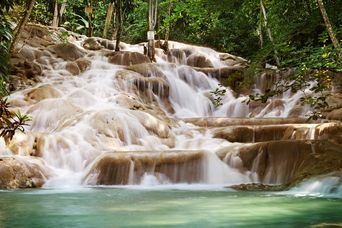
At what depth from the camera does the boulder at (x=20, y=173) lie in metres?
9.25

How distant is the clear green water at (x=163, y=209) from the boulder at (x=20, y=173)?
38.5 inches

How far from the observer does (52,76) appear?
18141mm

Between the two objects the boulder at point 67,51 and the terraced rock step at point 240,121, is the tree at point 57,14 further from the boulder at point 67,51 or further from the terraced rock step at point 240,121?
the terraced rock step at point 240,121

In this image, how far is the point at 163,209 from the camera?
617cm

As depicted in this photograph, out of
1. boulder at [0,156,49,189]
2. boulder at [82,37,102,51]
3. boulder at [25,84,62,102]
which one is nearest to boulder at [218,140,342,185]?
boulder at [0,156,49,189]

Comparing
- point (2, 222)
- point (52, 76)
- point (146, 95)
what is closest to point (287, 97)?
A: point (146, 95)

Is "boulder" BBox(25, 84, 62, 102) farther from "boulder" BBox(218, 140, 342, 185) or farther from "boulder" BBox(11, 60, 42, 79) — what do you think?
"boulder" BBox(218, 140, 342, 185)

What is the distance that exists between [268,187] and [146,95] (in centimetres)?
906

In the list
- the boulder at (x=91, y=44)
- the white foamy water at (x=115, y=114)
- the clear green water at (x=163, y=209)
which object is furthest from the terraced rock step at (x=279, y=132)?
the boulder at (x=91, y=44)

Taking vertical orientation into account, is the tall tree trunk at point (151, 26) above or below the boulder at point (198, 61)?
above

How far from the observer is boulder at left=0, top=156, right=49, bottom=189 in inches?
364

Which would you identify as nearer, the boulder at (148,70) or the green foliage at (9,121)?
the green foliage at (9,121)

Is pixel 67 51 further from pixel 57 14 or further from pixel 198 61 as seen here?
pixel 198 61

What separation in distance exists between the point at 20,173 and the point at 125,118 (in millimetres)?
4151
